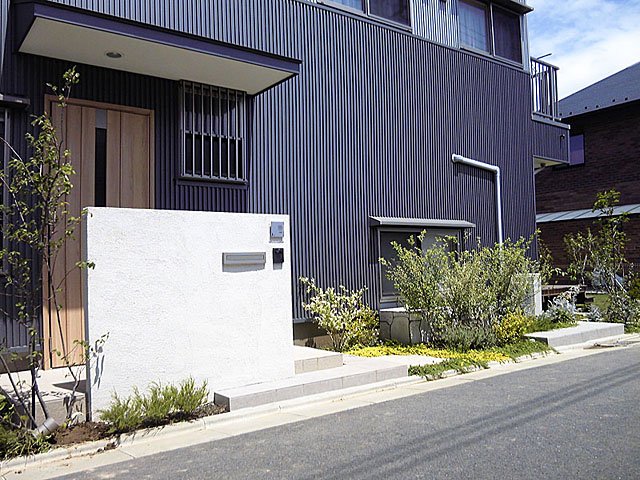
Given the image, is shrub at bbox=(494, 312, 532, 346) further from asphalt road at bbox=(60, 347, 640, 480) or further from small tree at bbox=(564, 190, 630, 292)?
small tree at bbox=(564, 190, 630, 292)

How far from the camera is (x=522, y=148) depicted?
581 inches

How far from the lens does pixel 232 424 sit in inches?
249

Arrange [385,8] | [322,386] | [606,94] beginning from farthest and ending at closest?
[606,94] → [385,8] → [322,386]

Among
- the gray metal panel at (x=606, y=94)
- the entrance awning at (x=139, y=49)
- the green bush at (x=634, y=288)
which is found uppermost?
the gray metal panel at (x=606, y=94)

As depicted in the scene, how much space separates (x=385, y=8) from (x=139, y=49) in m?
5.99

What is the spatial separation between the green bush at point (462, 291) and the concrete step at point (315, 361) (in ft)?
8.07

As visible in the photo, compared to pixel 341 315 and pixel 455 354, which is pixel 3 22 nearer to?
pixel 341 315

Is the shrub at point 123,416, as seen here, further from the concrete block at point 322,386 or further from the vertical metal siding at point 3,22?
the vertical metal siding at point 3,22

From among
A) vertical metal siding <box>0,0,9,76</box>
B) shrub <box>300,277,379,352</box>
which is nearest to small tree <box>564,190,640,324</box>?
shrub <box>300,277,379,352</box>

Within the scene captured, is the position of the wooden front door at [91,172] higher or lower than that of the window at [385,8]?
lower

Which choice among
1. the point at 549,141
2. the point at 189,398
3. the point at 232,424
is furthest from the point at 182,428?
the point at 549,141

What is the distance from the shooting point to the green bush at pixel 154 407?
5.78 metres

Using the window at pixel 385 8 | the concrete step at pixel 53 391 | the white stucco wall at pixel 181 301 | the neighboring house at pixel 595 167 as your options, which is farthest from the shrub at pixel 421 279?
the neighboring house at pixel 595 167

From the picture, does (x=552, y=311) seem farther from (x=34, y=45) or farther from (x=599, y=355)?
(x=34, y=45)
